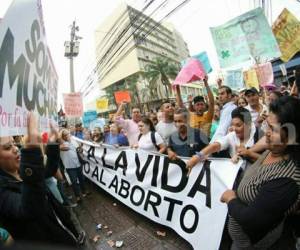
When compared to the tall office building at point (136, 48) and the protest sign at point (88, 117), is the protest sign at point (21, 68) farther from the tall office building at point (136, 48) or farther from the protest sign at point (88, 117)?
the tall office building at point (136, 48)

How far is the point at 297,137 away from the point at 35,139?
4.77 ft

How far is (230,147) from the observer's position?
276 centimetres

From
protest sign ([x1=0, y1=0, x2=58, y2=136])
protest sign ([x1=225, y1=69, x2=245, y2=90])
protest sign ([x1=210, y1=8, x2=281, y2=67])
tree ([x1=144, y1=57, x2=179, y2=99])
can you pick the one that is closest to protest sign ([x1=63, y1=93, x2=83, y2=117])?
protest sign ([x1=210, y1=8, x2=281, y2=67])

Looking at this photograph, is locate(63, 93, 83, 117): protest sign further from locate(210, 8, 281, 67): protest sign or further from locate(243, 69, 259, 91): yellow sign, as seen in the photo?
locate(243, 69, 259, 91): yellow sign

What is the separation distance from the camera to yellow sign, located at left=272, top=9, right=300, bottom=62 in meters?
4.92

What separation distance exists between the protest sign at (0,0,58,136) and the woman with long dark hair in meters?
1.32

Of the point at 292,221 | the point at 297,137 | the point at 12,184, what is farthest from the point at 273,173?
the point at 12,184

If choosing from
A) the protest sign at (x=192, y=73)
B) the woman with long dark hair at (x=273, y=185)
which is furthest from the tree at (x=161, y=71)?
the woman with long dark hair at (x=273, y=185)

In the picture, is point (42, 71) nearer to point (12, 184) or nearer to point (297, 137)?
point (12, 184)

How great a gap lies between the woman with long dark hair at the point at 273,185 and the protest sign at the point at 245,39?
382 cm

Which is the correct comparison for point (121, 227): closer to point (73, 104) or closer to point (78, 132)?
point (78, 132)

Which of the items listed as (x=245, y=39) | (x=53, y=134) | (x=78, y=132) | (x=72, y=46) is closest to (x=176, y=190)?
(x=53, y=134)

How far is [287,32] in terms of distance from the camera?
16.8 feet

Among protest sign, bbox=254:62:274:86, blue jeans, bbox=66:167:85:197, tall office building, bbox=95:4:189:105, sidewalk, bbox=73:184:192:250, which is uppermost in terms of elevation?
tall office building, bbox=95:4:189:105
